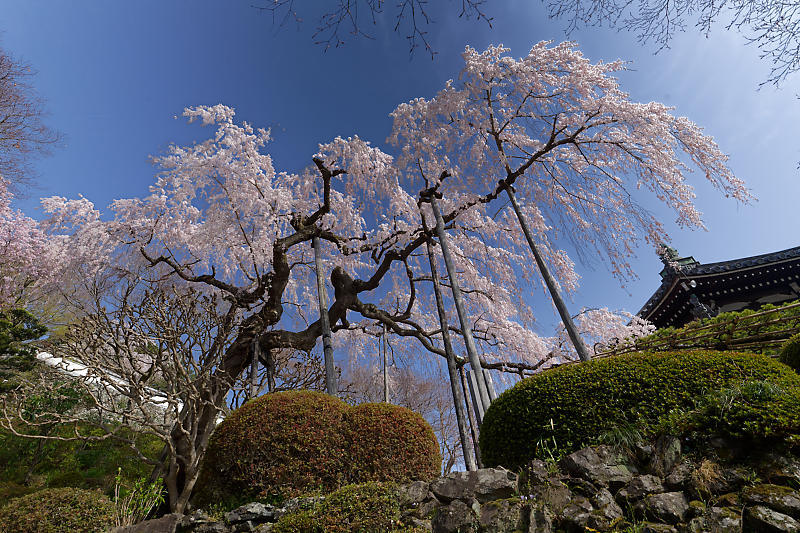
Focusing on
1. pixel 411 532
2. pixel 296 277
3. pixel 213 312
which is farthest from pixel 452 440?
pixel 411 532

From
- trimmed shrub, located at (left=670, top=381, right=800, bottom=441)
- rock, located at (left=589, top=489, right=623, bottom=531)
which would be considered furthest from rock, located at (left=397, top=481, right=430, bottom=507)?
trimmed shrub, located at (left=670, top=381, right=800, bottom=441)

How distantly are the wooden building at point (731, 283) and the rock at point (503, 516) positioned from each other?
9889 mm

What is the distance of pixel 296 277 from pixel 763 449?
1166cm

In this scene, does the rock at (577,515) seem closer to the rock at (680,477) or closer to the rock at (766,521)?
the rock at (680,477)

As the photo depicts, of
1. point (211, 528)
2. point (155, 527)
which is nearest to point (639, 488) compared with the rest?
point (211, 528)

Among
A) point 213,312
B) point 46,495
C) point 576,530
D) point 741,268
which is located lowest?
point 576,530

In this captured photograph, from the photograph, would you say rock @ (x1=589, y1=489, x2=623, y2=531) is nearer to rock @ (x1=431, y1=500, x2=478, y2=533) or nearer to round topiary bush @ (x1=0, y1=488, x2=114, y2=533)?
rock @ (x1=431, y1=500, x2=478, y2=533)

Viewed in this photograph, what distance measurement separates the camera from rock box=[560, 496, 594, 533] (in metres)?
2.50

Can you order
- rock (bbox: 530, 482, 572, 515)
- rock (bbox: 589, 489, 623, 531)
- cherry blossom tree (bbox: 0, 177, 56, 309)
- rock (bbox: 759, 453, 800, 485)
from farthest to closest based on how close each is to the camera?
cherry blossom tree (bbox: 0, 177, 56, 309) < rock (bbox: 530, 482, 572, 515) < rock (bbox: 589, 489, 623, 531) < rock (bbox: 759, 453, 800, 485)

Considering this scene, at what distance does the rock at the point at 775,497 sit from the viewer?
2059mm

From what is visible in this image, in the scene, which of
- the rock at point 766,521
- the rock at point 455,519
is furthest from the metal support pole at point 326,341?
the rock at point 766,521

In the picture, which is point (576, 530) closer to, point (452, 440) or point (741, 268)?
point (741, 268)

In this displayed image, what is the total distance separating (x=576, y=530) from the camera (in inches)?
98.8

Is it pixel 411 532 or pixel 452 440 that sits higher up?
pixel 452 440
